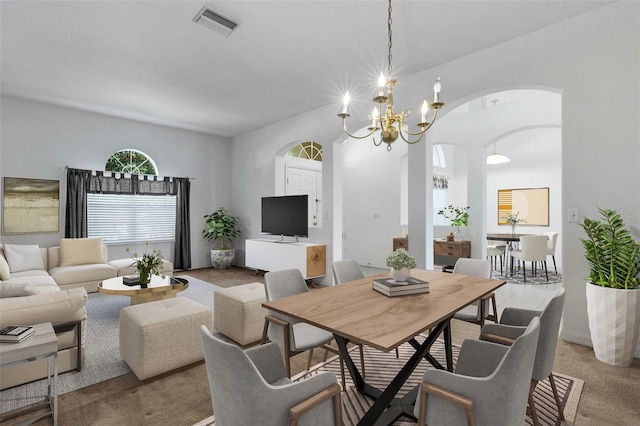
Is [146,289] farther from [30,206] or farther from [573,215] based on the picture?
[573,215]

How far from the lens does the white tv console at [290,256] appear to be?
5.08 m

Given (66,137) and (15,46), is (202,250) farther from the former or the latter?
(15,46)

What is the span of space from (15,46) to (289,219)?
391 centimetres

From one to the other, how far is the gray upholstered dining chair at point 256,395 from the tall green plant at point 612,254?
8.34 ft

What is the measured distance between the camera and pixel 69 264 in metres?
4.72

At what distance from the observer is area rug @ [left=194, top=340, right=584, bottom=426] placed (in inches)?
73.0

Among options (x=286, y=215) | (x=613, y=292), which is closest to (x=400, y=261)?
(x=613, y=292)

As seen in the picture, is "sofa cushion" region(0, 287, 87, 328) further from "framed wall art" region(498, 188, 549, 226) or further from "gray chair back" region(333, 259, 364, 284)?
"framed wall art" region(498, 188, 549, 226)

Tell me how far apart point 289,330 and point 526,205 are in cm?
789

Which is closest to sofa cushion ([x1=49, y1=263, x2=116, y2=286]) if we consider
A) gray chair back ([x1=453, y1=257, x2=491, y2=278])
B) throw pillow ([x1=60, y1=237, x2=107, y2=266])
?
throw pillow ([x1=60, y1=237, x2=107, y2=266])

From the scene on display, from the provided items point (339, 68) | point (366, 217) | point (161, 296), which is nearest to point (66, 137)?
point (161, 296)

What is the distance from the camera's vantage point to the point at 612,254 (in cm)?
249

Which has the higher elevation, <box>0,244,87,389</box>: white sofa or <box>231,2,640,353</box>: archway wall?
<box>231,2,640,353</box>: archway wall

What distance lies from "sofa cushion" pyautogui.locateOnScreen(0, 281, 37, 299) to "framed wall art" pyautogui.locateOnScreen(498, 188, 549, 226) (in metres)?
8.90
